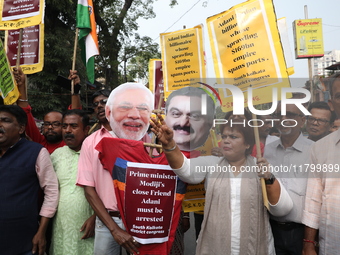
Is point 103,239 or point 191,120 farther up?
point 191,120

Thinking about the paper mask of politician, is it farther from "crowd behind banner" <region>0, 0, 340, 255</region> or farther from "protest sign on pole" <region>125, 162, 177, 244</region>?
"protest sign on pole" <region>125, 162, 177, 244</region>

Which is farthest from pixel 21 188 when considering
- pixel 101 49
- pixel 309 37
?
pixel 101 49

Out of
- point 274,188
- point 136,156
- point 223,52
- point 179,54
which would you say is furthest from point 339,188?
point 179,54

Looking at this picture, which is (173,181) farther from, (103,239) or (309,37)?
(309,37)

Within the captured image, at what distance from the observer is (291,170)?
2.17 m

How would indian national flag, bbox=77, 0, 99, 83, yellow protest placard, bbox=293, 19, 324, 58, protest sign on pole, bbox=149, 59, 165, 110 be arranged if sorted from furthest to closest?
yellow protest placard, bbox=293, 19, 324, 58
protest sign on pole, bbox=149, 59, 165, 110
indian national flag, bbox=77, 0, 99, 83

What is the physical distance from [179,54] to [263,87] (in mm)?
1241

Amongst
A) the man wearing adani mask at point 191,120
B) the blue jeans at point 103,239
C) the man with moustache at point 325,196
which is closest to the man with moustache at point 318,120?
the man with moustache at point 325,196

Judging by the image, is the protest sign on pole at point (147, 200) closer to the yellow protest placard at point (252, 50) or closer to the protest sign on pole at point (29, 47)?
the yellow protest placard at point (252, 50)

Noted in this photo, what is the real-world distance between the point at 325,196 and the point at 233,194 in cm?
56

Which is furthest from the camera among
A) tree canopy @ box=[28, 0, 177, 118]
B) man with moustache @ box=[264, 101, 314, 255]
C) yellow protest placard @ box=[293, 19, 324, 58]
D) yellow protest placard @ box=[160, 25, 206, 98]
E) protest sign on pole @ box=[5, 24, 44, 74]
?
tree canopy @ box=[28, 0, 177, 118]

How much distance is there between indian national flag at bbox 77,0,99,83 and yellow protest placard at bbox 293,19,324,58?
514 cm

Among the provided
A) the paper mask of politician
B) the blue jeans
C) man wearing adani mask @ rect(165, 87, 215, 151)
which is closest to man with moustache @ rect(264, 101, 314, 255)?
man wearing adani mask @ rect(165, 87, 215, 151)

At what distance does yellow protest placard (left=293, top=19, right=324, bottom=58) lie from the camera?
711cm
